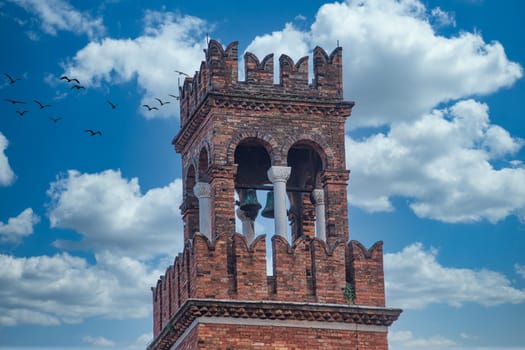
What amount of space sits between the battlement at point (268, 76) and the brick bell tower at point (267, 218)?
0.02 meters

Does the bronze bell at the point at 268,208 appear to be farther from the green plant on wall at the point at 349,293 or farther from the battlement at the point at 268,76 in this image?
the green plant on wall at the point at 349,293

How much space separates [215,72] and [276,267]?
202 inches

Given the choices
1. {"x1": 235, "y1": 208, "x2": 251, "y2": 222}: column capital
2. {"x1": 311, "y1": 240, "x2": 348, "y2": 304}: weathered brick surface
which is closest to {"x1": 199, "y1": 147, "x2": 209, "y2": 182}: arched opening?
{"x1": 235, "y1": 208, "x2": 251, "y2": 222}: column capital

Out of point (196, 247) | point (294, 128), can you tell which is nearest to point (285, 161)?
point (294, 128)

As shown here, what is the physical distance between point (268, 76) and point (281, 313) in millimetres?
6097

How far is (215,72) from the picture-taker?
4009cm

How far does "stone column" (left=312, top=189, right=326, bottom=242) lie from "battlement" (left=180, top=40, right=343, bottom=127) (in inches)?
93.5

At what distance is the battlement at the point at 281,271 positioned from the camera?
37688 millimetres

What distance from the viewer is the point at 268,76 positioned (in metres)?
40.4

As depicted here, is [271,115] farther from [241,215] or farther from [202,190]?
[241,215]

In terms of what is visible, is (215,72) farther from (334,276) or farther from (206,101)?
(334,276)

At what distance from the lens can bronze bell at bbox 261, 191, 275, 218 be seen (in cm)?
4153

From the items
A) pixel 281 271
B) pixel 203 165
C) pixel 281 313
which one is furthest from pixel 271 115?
pixel 281 313

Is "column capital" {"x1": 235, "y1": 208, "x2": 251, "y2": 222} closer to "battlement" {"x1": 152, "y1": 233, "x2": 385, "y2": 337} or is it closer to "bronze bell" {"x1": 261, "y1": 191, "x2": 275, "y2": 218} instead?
"bronze bell" {"x1": 261, "y1": 191, "x2": 275, "y2": 218}
